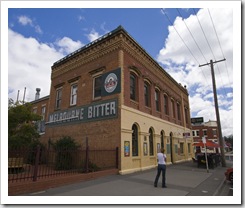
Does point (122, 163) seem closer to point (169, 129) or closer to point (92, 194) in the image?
point (92, 194)

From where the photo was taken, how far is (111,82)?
13500 mm

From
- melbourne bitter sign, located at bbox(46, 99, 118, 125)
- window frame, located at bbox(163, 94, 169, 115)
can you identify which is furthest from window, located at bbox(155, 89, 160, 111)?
melbourne bitter sign, located at bbox(46, 99, 118, 125)

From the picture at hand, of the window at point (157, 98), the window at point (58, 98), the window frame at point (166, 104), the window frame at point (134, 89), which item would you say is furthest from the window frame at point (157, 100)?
the window at point (58, 98)

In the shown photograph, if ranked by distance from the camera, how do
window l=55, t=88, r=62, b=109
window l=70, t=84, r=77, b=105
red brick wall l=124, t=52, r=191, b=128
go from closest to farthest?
red brick wall l=124, t=52, r=191, b=128 → window l=70, t=84, r=77, b=105 → window l=55, t=88, r=62, b=109

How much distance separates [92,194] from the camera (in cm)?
691

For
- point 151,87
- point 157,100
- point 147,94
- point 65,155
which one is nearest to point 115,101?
point 65,155

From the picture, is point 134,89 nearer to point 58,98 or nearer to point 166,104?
point 166,104

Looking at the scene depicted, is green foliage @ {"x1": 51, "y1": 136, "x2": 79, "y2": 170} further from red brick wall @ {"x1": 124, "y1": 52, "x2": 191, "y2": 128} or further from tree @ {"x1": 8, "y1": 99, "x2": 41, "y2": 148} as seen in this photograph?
red brick wall @ {"x1": 124, "y1": 52, "x2": 191, "y2": 128}

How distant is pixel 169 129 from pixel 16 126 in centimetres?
1388

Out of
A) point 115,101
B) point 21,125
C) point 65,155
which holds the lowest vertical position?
point 65,155

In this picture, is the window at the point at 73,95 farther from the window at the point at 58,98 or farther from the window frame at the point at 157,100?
the window frame at the point at 157,100

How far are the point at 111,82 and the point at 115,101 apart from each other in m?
1.54

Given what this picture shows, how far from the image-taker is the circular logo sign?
13295 mm

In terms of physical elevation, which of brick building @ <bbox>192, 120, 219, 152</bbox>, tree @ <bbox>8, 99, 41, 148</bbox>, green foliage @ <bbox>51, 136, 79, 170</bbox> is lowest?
green foliage @ <bbox>51, 136, 79, 170</bbox>
